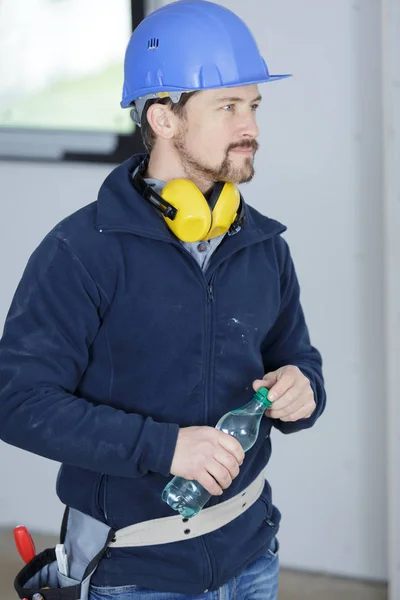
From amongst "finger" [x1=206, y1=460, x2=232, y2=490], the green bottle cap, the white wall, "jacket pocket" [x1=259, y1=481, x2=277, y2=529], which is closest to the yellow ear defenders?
the green bottle cap

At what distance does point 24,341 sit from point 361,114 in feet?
5.10

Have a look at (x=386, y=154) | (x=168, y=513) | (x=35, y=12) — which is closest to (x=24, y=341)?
(x=168, y=513)

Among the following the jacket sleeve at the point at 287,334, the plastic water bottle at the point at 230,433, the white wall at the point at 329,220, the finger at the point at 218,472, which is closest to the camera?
the finger at the point at 218,472

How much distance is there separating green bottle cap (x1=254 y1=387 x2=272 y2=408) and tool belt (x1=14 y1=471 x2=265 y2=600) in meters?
0.19

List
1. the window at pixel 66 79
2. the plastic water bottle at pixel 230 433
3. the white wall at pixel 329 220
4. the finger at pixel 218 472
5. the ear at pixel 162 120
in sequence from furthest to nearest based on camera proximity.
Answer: the window at pixel 66 79, the white wall at pixel 329 220, the ear at pixel 162 120, the plastic water bottle at pixel 230 433, the finger at pixel 218 472

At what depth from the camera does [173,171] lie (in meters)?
1.58

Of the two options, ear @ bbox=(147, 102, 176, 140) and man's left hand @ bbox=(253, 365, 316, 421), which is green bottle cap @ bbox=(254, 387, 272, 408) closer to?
man's left hand @ bbox=(253, 365, 316, 421)

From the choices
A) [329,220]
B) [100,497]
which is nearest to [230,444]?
[100,497]

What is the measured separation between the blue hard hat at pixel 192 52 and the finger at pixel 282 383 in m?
0.48

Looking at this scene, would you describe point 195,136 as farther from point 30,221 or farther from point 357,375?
point 30,221

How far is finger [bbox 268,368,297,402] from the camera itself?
1.46m

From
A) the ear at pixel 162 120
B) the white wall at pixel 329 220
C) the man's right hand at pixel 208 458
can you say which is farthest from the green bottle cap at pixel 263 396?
the white wall at pixel 329 220

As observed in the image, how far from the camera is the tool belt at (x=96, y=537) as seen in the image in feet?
4.83

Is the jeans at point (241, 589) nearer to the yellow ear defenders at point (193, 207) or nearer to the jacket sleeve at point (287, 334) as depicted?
the jacket sleeve at point (287, 334)
